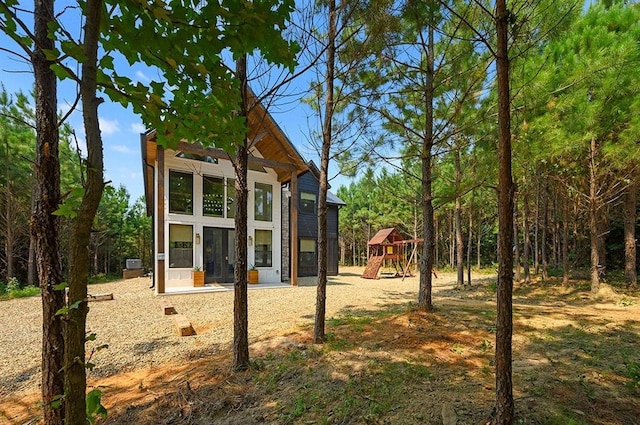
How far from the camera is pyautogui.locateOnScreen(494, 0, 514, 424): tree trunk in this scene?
2.11m

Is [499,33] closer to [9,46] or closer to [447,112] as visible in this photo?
[9,46]

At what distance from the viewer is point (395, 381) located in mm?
3158

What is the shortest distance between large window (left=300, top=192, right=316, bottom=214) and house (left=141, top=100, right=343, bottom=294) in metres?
1.55

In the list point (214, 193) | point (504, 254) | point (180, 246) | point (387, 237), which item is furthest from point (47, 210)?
point (387, 237)

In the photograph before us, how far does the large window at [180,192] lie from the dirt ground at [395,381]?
7.90m

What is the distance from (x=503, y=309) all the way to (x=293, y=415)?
193cm

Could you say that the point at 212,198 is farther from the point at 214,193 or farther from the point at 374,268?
the point at 374,268

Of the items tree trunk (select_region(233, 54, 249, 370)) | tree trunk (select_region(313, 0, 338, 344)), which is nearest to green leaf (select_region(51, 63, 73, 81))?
tree trunk (select_region(233, 54, 249, 370))

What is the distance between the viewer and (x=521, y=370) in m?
3.27

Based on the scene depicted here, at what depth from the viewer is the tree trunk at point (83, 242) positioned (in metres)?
1.18

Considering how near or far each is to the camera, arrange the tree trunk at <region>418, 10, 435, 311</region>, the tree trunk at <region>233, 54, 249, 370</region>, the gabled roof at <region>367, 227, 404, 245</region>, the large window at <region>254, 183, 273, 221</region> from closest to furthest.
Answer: the tree trunk at <region>233, 54, 249, 370</region>
the tree trunk at <region>418, 10, 435, 311</region>
the large window at <region>254, 183, 273, 221</region>
the gabled roof at <region>367, 227, 404, 245</region>

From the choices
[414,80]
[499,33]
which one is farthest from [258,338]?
[414,80]

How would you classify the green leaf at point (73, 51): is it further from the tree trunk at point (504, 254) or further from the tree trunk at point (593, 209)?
the tree trunk at point (593, 209)

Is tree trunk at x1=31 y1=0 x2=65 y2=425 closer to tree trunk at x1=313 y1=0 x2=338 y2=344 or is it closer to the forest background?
the forest background
